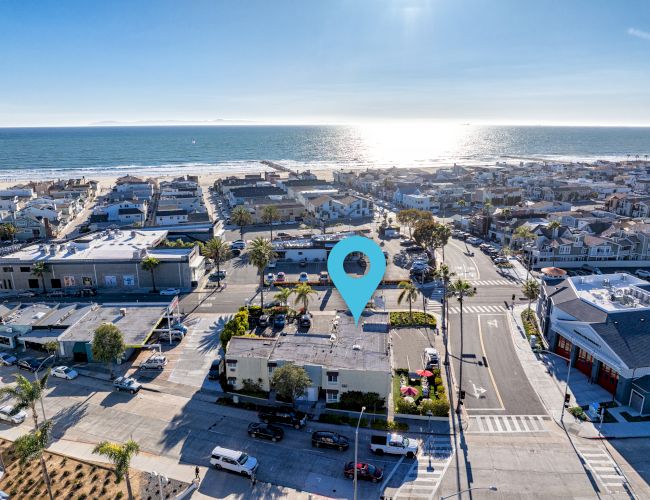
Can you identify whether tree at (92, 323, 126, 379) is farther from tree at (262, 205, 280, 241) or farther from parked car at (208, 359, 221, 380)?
tree at (262, 205, 280, 241)

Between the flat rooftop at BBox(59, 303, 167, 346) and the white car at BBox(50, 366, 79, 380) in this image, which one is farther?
the flat rooftop at BBox(59, 303, 167, 346)

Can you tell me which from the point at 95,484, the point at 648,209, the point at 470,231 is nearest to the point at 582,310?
the point at 95,484

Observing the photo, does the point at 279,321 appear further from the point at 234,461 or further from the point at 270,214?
the point at 270,214

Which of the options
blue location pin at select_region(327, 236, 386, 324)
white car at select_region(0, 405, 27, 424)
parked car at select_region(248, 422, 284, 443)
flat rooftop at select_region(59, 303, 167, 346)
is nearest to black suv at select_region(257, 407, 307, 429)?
parked car at select_region(248, 422, 284, 443)

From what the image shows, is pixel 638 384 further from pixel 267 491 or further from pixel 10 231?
pixel 10 231

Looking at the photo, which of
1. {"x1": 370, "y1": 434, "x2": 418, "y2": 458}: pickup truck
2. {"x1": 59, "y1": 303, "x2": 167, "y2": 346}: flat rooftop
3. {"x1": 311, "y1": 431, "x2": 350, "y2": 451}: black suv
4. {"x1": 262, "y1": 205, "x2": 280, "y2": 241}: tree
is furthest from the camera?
{"x1": 262, "y1": 205, "x2": 280, "y2": 241}: tree

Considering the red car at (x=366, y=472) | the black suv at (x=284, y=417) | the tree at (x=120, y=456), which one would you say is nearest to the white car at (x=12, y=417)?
the tree at (x=120, y=456)

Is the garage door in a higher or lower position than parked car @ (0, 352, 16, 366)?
lower
